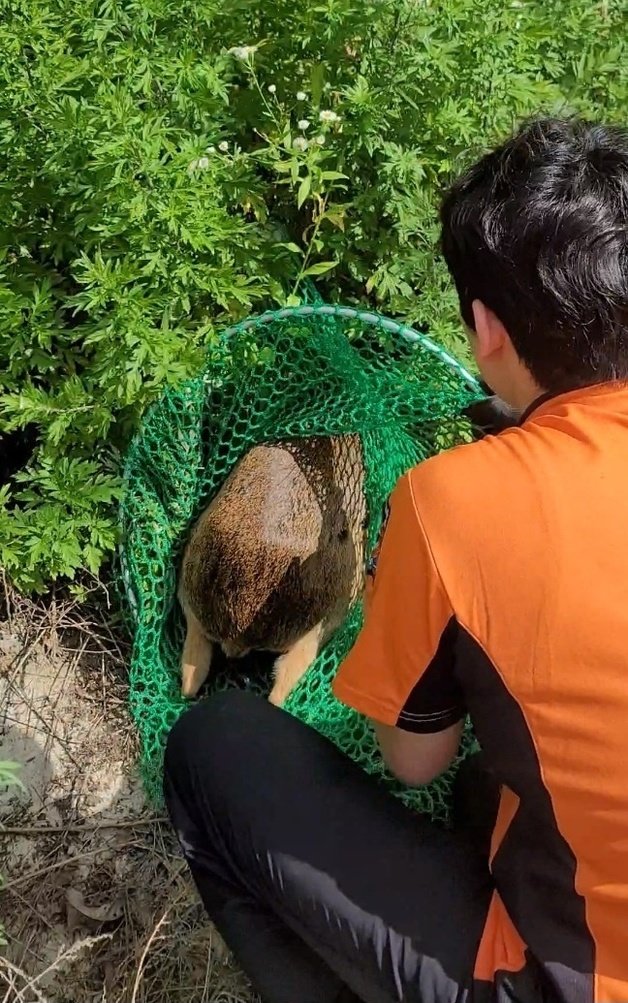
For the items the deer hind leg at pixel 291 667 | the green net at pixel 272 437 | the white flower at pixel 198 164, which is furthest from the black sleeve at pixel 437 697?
the white flower at pixel 198 164

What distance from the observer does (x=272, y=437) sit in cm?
269

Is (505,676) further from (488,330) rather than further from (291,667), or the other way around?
(291,667)

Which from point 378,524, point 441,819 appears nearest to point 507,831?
point 441,819

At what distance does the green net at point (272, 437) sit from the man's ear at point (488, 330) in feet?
2.48

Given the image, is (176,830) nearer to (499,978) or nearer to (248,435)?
(499,978)

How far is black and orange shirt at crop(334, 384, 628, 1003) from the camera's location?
1245mm

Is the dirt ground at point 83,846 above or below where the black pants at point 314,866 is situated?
below

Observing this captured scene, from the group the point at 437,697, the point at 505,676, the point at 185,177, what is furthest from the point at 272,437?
the point at 505,676

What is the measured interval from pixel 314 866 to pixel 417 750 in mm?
302

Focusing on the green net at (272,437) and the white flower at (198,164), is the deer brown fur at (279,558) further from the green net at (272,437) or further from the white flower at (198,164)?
the white flower at (198,164)

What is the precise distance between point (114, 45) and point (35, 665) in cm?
180

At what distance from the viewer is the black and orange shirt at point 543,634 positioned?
125 centimetres

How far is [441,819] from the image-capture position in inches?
94.3

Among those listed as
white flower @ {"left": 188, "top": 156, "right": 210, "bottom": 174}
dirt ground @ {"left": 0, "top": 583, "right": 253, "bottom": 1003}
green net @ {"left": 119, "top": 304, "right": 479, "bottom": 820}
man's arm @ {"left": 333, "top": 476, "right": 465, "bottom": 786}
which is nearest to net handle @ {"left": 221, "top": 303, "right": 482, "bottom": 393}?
green net @ {"left": 119, "top": 304, "right": 479, "bottom": 820}
